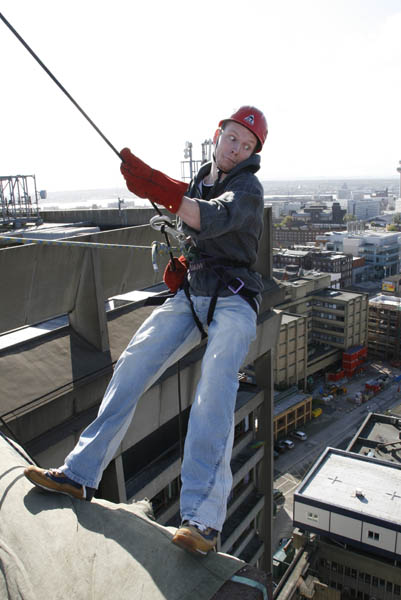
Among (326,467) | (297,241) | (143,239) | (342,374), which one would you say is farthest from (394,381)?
(297,241)

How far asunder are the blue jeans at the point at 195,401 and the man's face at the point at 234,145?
1.48 m

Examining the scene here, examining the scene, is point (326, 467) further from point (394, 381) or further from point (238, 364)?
point (394, 381)

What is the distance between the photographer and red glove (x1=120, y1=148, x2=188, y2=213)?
4.19 metres

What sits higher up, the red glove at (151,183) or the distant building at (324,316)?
the red glove at (151,183)

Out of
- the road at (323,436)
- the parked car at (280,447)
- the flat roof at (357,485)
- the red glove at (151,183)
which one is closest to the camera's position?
the red glove at (151,183)

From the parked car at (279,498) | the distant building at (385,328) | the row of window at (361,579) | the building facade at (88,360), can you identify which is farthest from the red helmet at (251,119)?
the distant building at (385,328)

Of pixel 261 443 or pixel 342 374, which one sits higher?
pixel 261 443

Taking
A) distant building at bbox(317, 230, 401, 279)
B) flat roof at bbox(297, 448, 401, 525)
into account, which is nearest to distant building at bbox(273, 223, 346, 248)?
distant building at bbox(317, 230, 401, 279)

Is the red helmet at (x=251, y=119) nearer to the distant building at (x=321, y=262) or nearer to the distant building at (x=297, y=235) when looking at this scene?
the distant building at (x=321, y=262)

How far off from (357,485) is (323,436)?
20430 millimetres

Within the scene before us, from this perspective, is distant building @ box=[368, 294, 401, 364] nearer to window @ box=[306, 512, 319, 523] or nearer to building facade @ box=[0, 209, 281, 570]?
window @ box=[306, 512, 319, 523]

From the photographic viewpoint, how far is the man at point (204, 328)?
12.4 feet

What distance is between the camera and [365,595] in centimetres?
1866

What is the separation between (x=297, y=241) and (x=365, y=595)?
11485 cm
